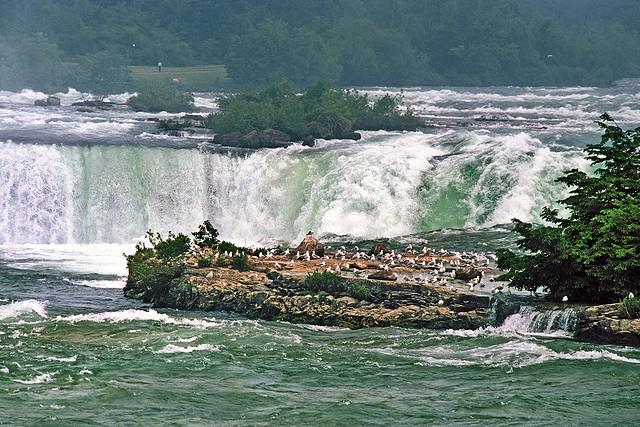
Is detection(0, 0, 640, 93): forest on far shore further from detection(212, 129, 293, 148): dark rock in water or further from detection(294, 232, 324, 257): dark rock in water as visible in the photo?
detection(294, 232, 324, 257): dark rock in water

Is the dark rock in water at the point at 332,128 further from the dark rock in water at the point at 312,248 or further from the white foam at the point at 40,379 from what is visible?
the white foam at the point at 40,379

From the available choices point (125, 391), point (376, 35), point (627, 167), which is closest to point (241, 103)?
point (627, 167)

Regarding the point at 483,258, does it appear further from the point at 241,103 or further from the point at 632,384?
the point at 241,103

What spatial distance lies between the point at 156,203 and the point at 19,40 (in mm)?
72713

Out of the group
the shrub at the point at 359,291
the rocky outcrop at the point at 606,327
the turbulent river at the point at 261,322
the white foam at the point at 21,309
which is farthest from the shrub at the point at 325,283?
the white foam at the point at 21,309

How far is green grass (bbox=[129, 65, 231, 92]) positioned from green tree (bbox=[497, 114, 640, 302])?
250 feet

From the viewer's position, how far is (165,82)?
7644 centimetres

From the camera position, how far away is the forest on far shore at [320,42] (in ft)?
319

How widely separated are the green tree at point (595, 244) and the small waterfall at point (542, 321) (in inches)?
33.7

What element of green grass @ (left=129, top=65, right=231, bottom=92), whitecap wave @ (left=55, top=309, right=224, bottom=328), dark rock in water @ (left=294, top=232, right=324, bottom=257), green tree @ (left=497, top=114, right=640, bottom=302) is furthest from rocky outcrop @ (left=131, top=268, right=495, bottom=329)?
green grass @ (left=129, top=65, right=231, bottom=92)

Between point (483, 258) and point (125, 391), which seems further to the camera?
point (483, 258)

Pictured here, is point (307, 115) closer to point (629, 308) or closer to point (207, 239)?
point (207, 239)

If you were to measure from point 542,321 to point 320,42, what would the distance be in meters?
81.5

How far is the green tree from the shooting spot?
20.7m
